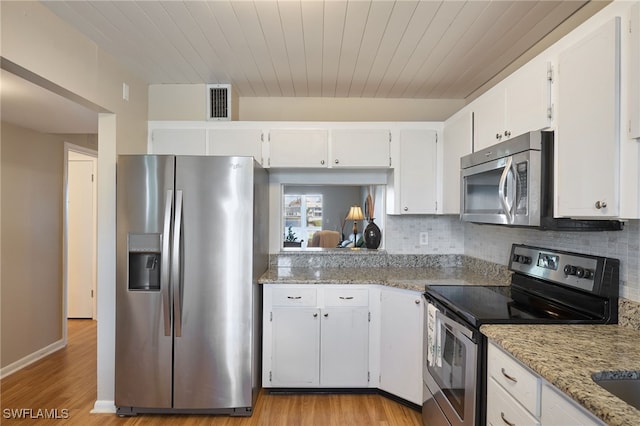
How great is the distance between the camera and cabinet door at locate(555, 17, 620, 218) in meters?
1.25

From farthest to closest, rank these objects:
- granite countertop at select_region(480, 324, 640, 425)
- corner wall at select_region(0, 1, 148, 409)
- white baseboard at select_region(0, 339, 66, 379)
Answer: white baseboard at select_region(0, 339, 66, 379) → corner wall at select_region(0, 1, 148, 409) → granite countertop at select_region(480, 324, 640, 425)

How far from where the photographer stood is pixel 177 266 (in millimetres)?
2258

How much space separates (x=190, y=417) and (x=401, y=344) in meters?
1.49

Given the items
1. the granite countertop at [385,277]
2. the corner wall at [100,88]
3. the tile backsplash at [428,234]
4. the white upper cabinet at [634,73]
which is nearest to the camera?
the white upper cabinet at [634,73]

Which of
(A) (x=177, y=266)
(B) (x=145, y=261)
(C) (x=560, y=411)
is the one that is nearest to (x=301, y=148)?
(A) (x=177, y=266)

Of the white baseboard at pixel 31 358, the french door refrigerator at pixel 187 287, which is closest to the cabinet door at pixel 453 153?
the french door refrigerator at pixel 187 287

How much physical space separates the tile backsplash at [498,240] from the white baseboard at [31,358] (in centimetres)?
341

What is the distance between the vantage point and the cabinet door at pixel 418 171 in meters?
2.84

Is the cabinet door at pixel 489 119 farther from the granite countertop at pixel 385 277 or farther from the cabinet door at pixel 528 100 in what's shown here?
the granite countertop at pixel 385 277

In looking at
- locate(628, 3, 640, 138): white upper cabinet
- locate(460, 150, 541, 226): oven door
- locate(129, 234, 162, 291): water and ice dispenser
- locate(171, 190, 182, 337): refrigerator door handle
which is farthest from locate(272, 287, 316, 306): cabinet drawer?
locate(628, 3, 640, 138): white upper cabinet

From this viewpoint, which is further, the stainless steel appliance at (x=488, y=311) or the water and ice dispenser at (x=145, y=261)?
the water and ice dispenser at (x=145, y=261)

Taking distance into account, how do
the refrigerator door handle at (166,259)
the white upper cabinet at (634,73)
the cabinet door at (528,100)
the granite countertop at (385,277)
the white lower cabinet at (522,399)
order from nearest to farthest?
the white lower cabinet at (522,399) < the white upper cabinet at (634,73) < the cabinet door at (528,100) < the refrigerator door handle at (166,259) < the granite countertop at (385,277)

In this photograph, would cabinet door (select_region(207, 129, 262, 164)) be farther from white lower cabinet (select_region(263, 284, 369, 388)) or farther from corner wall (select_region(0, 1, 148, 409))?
white lower cabinet (select_region(263, 284, 369, 388))

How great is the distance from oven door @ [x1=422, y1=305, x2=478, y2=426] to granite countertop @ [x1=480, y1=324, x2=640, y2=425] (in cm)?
20
